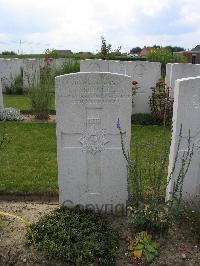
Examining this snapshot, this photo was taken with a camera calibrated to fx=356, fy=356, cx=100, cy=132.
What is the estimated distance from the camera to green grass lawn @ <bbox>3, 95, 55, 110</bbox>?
10.5 meters

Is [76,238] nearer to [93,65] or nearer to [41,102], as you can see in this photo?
[41,102]

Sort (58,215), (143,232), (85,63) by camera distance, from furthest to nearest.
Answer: (85,63) → (58,215) → (143,232)

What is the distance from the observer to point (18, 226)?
3.87 meters

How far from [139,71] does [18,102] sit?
427 cm

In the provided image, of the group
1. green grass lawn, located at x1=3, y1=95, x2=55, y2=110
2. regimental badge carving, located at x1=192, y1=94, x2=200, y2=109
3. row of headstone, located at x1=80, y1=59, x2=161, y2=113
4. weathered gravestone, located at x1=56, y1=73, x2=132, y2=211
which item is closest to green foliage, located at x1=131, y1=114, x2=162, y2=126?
row of headstone, located at x1=80, y1=59, x2=161, y2=113

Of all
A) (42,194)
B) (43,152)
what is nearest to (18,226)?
(42,194)

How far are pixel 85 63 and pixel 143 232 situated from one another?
659cm

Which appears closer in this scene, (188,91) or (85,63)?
(188,91)

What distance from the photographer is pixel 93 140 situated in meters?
3.89

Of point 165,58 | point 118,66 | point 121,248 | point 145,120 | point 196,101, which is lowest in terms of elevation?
point 121,248

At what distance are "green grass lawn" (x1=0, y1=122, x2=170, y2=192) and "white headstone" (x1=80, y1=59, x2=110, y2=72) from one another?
2.00 metres

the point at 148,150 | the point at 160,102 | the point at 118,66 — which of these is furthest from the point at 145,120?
the point at 148,150

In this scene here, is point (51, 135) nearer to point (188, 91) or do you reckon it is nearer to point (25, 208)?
point (25, 208)

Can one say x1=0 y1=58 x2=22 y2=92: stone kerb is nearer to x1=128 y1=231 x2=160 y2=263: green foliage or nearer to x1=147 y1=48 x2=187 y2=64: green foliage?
x1=147 y1=48 x2=187 y2=64: green foliage
